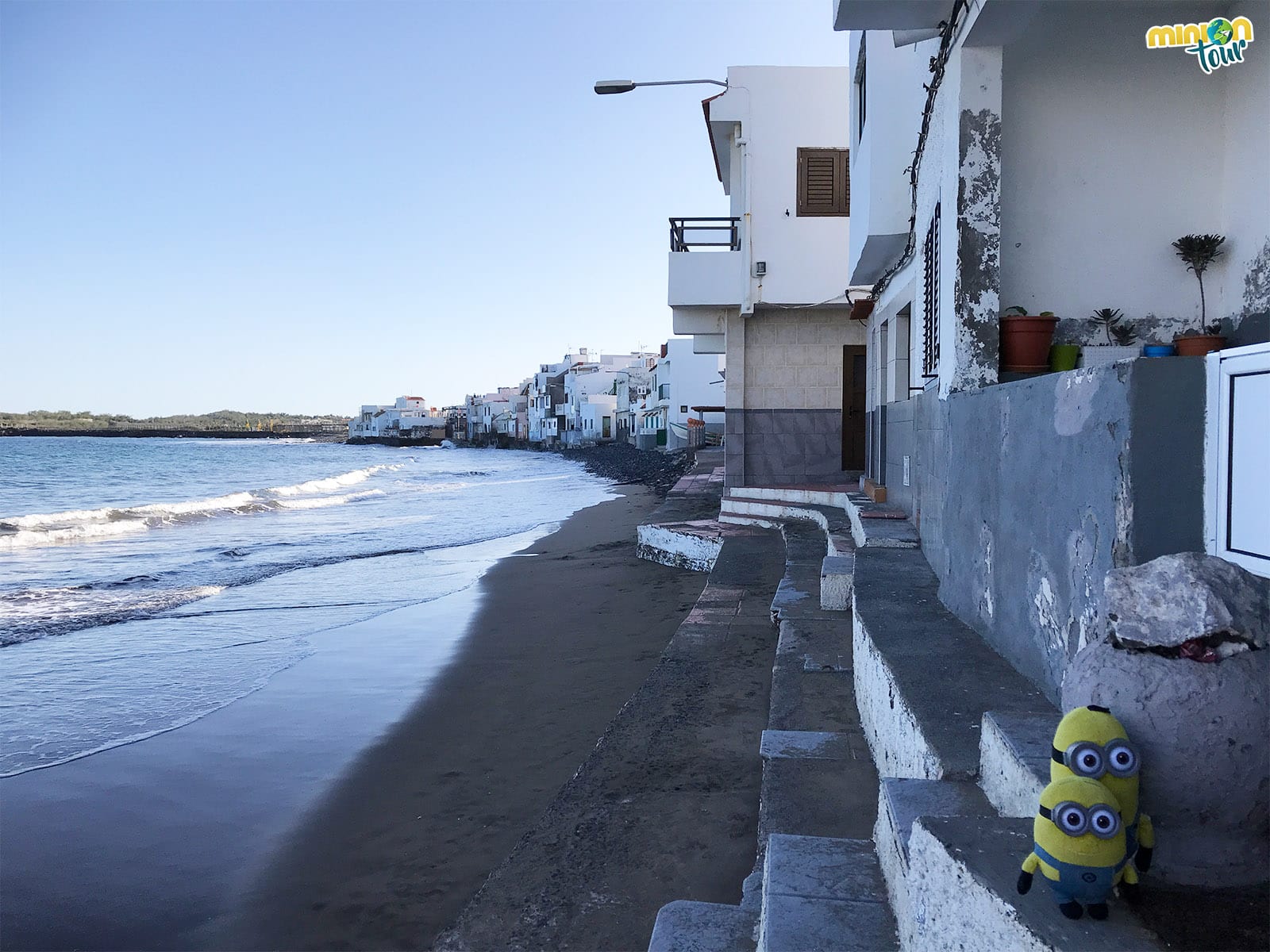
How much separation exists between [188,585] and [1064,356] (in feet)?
41.9

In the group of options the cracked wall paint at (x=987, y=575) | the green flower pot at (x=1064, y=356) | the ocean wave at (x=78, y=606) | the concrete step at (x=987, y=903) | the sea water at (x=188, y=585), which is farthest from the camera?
→ the ocean wave at (x=78, y=606)

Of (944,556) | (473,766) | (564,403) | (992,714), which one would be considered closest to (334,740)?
(473,766)

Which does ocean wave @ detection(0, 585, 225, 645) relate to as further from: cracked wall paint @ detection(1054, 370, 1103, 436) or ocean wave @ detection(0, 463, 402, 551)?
cracked wall paint @ detection(1054, 370, 1103, 436)

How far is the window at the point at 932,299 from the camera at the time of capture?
18.5 ft

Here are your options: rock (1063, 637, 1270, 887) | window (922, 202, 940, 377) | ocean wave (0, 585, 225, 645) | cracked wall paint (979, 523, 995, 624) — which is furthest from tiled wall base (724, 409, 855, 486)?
rock (1063, 637, 1270, 887)

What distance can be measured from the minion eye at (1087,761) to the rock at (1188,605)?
238mm

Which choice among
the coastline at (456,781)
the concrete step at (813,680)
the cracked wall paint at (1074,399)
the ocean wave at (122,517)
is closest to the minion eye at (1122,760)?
the cracked wall paint at (1074,399)

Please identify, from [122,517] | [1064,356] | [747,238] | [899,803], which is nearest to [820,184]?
[747,238]

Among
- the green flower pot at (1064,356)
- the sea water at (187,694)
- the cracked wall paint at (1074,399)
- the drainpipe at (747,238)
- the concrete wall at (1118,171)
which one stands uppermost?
the drainpipe at (747,238)

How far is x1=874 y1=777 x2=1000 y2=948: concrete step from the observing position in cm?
219

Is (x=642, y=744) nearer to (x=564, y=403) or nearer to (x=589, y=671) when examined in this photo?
(x=589, y=671)

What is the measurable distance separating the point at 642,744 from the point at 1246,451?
330 centimetres

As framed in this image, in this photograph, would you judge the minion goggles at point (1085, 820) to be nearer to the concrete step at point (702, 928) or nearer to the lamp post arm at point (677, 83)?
the concrete step at point (702, 928)

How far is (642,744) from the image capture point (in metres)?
4.66
